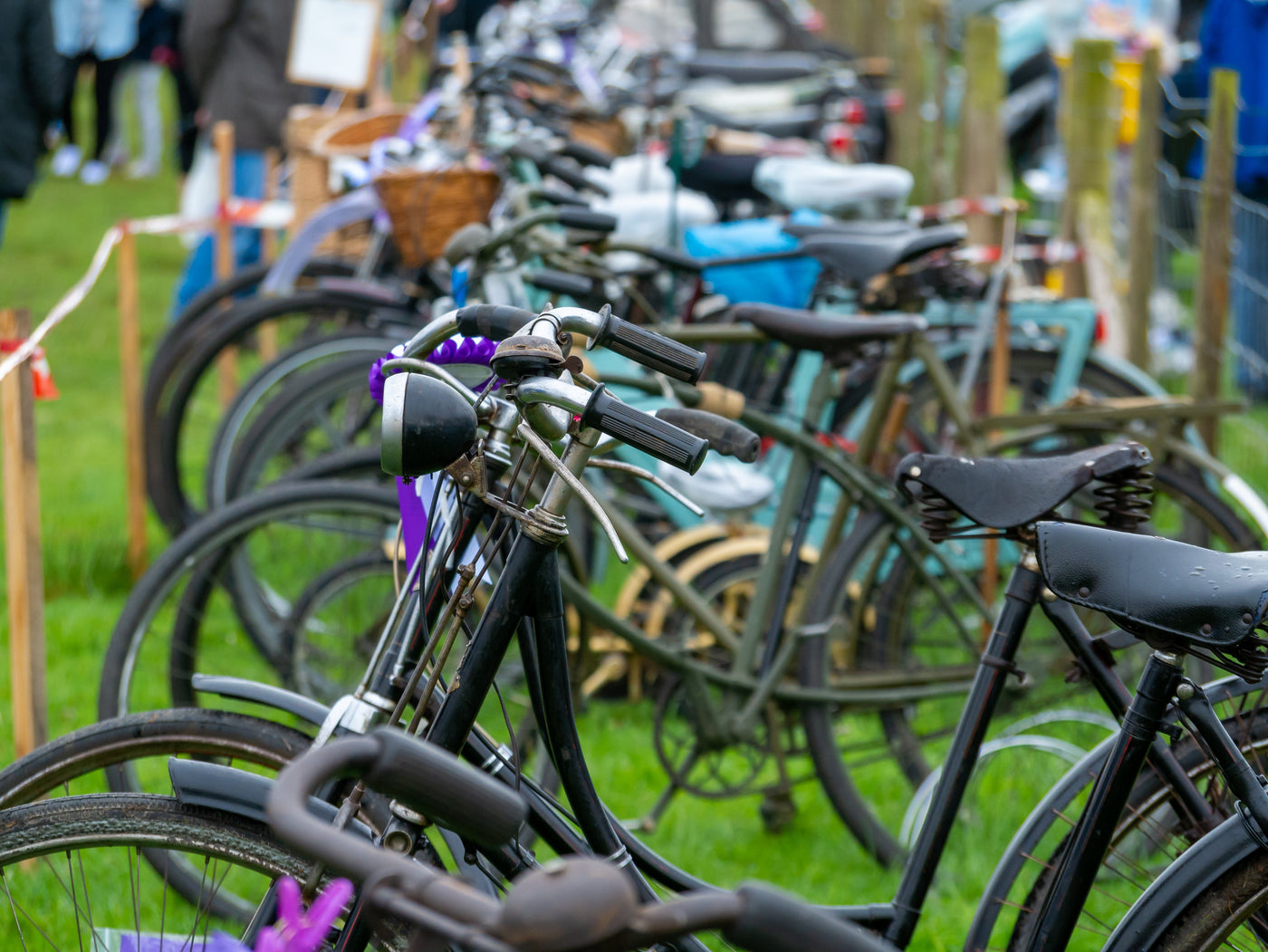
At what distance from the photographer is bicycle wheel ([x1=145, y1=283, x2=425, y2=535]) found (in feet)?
13.9

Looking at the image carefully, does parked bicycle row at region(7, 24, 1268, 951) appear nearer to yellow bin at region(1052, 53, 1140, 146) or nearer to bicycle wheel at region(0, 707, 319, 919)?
bicycle wheel at region(0, 707, 319, 919)

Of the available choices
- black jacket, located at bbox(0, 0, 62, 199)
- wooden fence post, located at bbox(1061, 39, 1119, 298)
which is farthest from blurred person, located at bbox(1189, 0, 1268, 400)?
black jacket, located at bbox(0, 0, 62, 199)

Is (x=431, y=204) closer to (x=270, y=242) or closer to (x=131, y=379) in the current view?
(x=131, y=379)

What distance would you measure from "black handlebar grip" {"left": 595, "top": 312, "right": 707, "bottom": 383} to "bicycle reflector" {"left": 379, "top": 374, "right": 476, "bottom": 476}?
24 centimetres

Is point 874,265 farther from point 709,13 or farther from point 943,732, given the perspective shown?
point 709,13

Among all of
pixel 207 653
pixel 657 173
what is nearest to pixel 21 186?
pixel 657 173

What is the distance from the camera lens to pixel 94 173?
13.3m

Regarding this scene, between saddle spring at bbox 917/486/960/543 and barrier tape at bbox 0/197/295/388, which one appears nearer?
saddle spring at bbox 917/486/960/543

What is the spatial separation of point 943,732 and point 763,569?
0.66m

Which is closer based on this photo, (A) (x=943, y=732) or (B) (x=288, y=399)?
(A) (x=943, y=732)

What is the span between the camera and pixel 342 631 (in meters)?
3.32

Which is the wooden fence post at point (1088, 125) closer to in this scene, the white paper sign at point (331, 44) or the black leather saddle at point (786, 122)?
the black leather saddle at point (786, 122)

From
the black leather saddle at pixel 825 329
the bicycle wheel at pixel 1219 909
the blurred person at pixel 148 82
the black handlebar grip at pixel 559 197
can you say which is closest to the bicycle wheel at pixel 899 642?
the black leather saddle at pixel 825 329

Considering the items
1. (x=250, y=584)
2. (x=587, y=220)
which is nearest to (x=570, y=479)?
(x=587, y=220)
